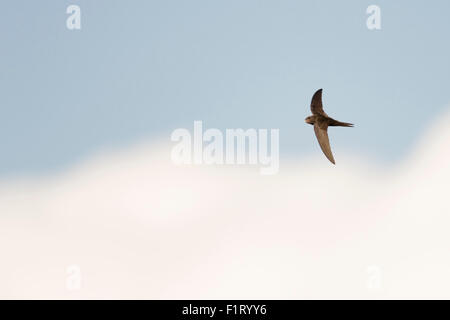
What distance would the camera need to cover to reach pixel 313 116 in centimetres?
2345

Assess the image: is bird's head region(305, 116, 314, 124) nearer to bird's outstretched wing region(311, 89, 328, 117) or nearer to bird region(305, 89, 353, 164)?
bird region(305, 89, 353, 164)

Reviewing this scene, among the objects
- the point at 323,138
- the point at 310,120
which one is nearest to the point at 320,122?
the point at 310,120

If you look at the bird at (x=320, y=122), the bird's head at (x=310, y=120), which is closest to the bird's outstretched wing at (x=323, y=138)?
the bird at (x=320, y=122)

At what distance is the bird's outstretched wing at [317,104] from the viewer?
23.4 metres

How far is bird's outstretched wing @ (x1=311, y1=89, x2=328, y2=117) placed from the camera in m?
23.4

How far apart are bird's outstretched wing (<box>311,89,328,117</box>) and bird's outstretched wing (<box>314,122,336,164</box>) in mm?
736

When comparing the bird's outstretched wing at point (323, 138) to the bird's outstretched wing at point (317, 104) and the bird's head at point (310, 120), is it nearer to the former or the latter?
the bird's head at point (310, 120)

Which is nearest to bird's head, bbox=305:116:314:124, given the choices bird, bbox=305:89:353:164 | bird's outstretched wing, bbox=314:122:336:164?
bird, bbox=305:89:353:164
